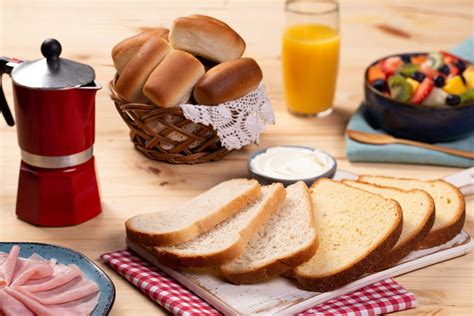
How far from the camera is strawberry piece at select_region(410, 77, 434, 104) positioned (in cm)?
249

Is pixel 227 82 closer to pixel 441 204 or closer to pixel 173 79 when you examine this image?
pixel 173 79

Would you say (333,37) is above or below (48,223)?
above

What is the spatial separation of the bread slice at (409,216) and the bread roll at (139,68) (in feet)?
1.89

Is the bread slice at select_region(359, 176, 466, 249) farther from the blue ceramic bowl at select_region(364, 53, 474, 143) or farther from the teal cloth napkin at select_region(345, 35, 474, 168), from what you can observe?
the blue ceramic bowl at select_region(364, 53, 474, 143)

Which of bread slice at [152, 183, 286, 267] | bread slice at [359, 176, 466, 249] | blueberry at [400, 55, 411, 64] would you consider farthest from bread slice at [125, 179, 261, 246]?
blueberry at [400, 55, 411, 64]

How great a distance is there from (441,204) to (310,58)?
2.34 feet

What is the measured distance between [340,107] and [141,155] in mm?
659

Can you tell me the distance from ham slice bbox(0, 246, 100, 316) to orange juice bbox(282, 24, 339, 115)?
1109mm

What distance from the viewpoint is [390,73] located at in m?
2.61

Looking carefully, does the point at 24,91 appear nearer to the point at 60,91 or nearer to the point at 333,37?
the point at 60,91

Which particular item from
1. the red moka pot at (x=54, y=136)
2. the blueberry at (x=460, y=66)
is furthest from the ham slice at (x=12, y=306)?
the blueberry at (x=460, y=66)

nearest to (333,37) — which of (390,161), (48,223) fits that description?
(390,161)

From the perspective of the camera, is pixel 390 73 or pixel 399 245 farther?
pixel 390 73

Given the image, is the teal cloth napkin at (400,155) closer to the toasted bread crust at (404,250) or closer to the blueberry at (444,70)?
the blueberry at (444,70)
